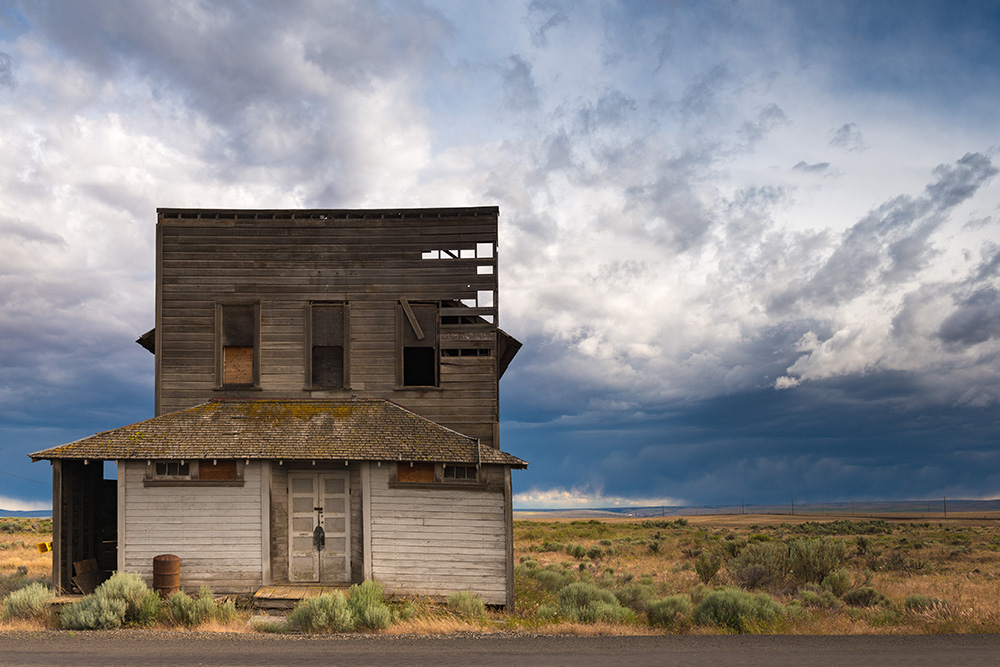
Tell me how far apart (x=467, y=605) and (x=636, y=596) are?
3.98 m

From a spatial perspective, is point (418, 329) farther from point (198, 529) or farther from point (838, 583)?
point (838, 583)

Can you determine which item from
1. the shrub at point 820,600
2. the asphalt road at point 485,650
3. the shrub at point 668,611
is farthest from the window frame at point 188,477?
the shrub at point 820,600

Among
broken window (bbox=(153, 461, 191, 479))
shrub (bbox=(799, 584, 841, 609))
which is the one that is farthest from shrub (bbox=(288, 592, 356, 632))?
shrub (bbox=(799, 584, 841, 609))

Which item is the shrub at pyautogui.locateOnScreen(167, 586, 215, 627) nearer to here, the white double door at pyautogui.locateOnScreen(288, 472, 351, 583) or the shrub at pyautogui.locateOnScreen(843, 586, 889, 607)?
the white double door at pyautogui.locateOnScreen(288, 472, 351, 583)

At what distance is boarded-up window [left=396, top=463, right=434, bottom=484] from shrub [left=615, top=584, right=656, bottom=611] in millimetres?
4639

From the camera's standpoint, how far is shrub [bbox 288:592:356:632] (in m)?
12.0

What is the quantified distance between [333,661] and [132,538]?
7.69m

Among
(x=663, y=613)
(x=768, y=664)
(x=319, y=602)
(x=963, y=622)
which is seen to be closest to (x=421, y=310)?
(x=319, y=602)

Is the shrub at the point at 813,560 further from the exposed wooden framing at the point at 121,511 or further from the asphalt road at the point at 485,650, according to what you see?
the exposed wooden framing at the point at 121,511

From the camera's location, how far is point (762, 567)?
754 inches

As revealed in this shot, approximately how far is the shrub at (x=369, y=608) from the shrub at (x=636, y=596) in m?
5.07

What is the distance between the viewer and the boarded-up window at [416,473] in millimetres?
15062

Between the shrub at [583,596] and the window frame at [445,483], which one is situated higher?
the window frame at [445,483]

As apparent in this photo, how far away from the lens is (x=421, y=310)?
695 inches
